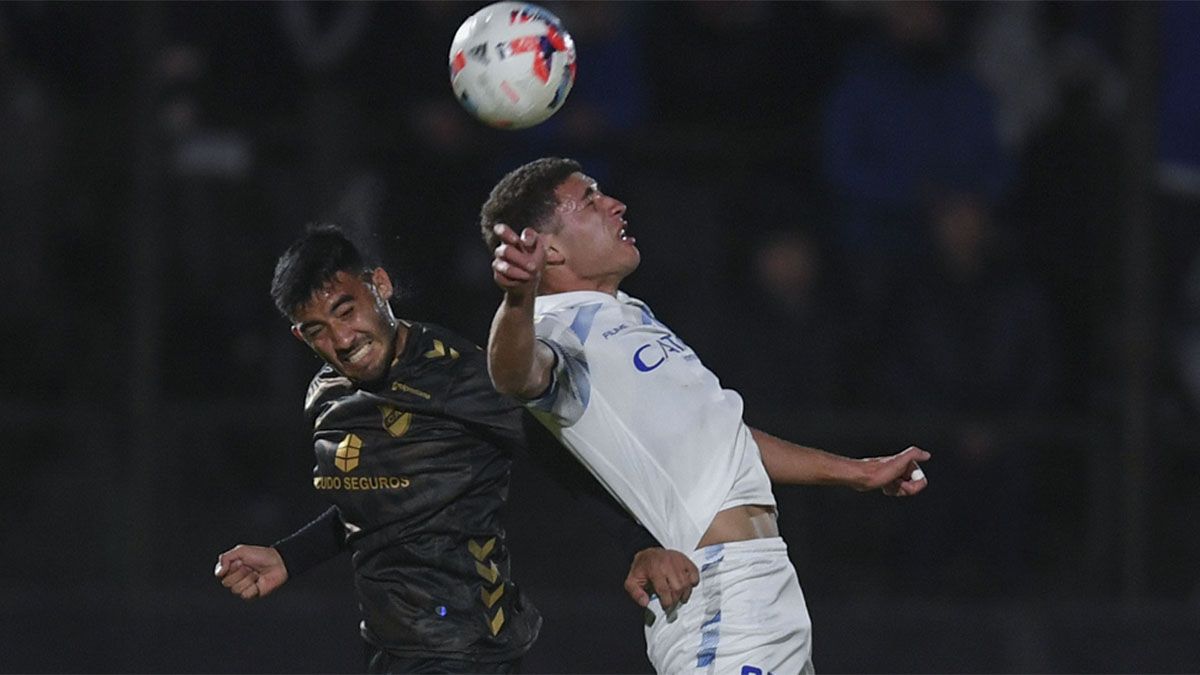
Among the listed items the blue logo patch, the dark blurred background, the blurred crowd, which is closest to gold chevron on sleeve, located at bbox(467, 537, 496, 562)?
the blue logo patch

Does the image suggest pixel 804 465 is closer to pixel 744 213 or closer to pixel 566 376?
pixel 566 376

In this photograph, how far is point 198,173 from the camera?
22.7 feet

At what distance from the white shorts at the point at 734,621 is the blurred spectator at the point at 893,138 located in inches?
130

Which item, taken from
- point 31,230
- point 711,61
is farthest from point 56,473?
point 711,61

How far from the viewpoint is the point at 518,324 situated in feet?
10.8

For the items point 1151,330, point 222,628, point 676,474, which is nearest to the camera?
point 676,474

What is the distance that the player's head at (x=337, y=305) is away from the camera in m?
3.77

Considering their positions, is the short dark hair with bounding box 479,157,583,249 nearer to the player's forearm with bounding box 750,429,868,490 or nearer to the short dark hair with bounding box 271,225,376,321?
the short dark hair with bounding box 271,225,376,321

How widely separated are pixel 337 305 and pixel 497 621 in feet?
2.27

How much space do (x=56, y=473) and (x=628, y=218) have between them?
7.07 ft

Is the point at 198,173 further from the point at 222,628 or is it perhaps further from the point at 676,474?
the point at 676,474

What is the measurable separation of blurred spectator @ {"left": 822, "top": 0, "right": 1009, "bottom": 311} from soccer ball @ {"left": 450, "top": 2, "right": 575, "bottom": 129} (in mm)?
3069

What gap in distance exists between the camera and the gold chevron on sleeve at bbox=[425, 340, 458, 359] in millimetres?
3877

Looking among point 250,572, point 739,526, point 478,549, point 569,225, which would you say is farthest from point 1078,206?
point 250,572
